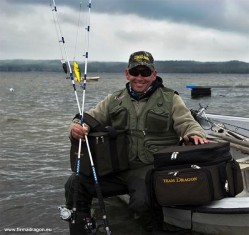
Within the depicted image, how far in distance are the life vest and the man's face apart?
13 cm

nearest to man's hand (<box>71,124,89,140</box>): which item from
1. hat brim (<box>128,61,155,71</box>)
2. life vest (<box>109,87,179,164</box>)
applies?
life vest (<box>109,87,179,164</box>)

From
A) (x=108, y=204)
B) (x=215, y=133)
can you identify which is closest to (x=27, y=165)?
(x=108, y=204)

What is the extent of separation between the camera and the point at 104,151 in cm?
471

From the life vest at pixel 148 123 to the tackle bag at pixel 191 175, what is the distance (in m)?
0.50

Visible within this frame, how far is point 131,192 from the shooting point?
468 cm

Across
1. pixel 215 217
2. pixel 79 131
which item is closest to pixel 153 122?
pixel 79 131

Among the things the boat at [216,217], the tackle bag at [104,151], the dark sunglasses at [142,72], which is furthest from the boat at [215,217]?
the dark sunglasses at [142,72]

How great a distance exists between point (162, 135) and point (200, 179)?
94 cm

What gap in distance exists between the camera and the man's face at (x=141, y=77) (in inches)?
191

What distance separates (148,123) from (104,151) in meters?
0.58

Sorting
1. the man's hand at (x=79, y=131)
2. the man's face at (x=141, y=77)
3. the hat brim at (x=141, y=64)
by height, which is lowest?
the man's hand at (x=79, y=131)

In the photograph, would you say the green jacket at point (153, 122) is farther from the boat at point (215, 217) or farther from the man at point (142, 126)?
the boat at point (215, 217)

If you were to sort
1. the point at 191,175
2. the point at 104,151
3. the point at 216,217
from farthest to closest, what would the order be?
1. the point at 104,151
2. the point at 216,217
3. the point at 191,175

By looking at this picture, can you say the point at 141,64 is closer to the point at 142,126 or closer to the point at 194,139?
the point at 142,126
